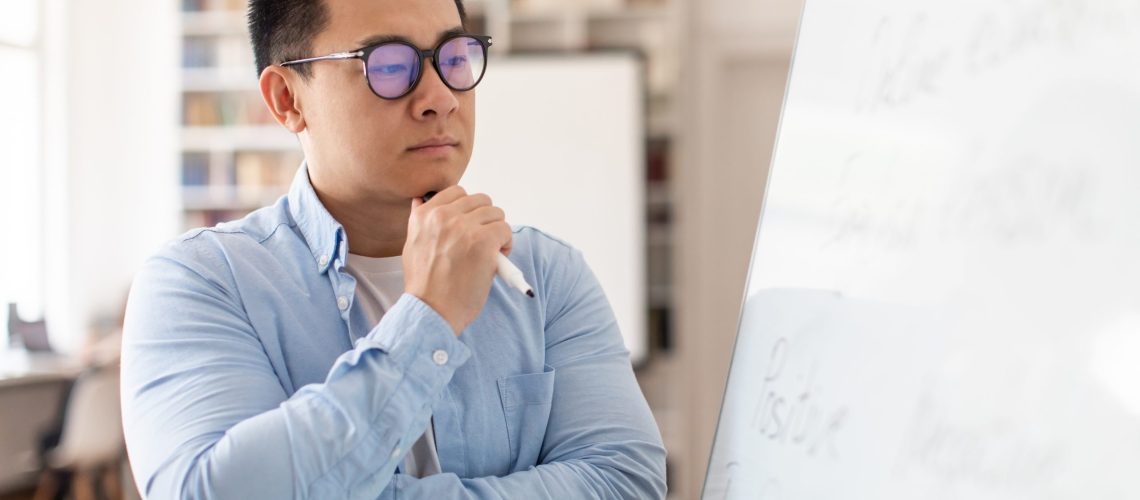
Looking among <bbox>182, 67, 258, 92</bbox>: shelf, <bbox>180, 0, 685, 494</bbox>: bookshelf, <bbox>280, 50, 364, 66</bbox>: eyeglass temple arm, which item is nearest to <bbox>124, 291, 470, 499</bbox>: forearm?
<bbox>280, 50, 364, 66</bbox>: eyeglass temple arm

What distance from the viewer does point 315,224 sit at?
132 cm

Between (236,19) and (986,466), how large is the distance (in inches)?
210

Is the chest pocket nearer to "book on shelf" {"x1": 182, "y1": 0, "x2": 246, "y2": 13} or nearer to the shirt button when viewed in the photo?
the shirt button

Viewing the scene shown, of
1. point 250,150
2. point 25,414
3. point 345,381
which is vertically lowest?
point 25,414

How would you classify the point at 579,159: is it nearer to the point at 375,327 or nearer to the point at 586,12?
the point at 586,12

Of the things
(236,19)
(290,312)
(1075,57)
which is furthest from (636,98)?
(1075,57)

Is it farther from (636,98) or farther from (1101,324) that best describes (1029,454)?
(636,98)

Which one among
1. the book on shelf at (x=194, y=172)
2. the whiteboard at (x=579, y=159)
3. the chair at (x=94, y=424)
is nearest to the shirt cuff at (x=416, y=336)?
the chair at (x=94, y=424)

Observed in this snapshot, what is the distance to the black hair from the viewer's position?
51.9 inches

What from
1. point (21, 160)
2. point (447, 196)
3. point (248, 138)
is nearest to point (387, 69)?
point (447, 196)

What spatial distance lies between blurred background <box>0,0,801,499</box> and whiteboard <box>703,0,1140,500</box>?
4.12 m

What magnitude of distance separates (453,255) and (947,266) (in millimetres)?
499

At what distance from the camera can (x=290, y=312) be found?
1224 mm

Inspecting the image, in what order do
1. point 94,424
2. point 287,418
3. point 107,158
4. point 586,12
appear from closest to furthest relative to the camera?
point 287,418 < point 94,424 < point 586,12 < point 107,158
